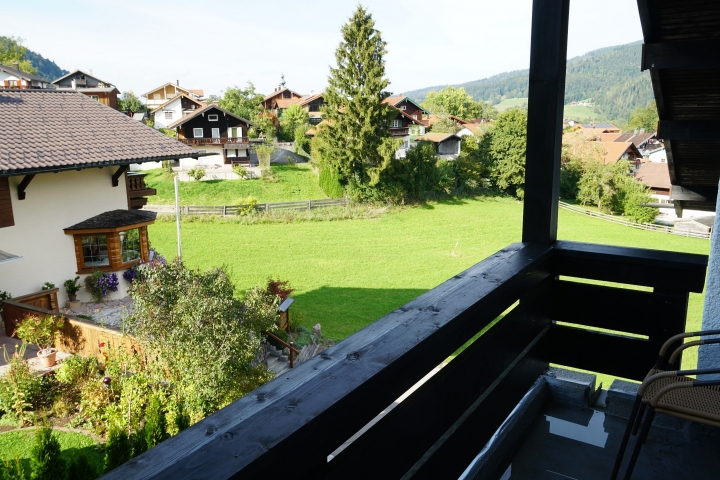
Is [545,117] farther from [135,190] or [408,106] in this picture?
[408,106]

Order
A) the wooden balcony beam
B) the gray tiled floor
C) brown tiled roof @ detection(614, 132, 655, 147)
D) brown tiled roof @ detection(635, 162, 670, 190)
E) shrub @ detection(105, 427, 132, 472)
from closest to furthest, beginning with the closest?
the gray tiled floor
the wooden balcony beam
shrub @ detection(105, 427, 132, 472)
brown tiled roof @ detection(614, 132, 655, 147)
brown tiled roof @ detection(635, 162, 670, 190)

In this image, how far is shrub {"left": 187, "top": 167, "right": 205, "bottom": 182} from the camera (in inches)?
862

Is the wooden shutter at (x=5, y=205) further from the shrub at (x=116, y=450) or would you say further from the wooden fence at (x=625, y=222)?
the wooden fence at (x=625, y=222)

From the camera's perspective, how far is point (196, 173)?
21922 millimetres

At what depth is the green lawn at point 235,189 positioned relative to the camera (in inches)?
807

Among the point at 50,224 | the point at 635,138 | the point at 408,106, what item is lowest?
the point at 50,224

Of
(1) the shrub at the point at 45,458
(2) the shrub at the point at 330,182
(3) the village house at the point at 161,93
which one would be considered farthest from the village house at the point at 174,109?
(1) the shrub at the point at 45,458

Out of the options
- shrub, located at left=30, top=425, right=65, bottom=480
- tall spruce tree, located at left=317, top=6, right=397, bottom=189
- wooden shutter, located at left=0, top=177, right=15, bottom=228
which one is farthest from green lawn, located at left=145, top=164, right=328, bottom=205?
shrub, located at left=30, top=425, right=65, bottom=480

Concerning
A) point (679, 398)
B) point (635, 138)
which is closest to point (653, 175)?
point (635, 138)

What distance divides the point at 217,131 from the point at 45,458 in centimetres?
2190

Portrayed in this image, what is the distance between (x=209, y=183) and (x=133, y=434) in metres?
17.9

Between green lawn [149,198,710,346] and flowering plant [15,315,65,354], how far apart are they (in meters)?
5.50

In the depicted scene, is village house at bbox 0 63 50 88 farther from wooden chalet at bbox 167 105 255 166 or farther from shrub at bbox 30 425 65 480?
shrub at bbox 30 425 65 480

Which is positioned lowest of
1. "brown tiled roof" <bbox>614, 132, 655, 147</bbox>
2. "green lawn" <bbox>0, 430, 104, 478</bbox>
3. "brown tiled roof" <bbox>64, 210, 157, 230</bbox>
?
"green lawn" <bbox>0, 430, 104, 478</bbox>
